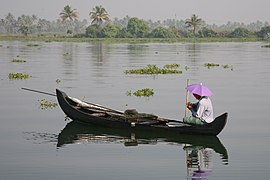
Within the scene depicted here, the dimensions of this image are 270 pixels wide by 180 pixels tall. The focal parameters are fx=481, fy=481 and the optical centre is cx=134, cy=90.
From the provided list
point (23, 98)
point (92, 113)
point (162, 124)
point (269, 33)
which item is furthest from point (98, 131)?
point (269, 33)

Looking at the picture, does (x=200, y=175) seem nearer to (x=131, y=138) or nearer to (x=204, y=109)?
(x=204, y=109)

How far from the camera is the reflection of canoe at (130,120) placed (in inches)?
534

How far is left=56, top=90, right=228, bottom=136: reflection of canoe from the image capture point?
13.6m

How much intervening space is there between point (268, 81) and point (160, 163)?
58.1ft

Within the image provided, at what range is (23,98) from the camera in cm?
2100

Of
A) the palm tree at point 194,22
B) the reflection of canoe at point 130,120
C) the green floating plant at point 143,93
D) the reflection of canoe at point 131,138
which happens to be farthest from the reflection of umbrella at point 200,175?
the palm tree at point 194,22

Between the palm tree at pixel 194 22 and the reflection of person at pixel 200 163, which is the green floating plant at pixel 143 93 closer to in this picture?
the reflection of person at pixel 200 163

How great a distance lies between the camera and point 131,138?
14.0 meters

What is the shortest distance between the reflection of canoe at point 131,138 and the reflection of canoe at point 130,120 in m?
0.17

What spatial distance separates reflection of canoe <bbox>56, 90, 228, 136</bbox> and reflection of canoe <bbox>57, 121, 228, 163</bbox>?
0.56ft

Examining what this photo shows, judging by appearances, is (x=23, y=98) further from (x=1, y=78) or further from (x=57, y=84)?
(x=1, y=78)

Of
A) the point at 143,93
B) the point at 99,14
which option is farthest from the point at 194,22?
the point at 143,93

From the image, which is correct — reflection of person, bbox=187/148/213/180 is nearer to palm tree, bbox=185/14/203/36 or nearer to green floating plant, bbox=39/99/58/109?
green floating plant, bbox=39/99/58/109

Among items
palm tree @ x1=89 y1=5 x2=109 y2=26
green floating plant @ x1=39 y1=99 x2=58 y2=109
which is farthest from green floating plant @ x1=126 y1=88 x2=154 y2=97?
palm tree @ x1=89 y1=5 x2=109 y2=26
